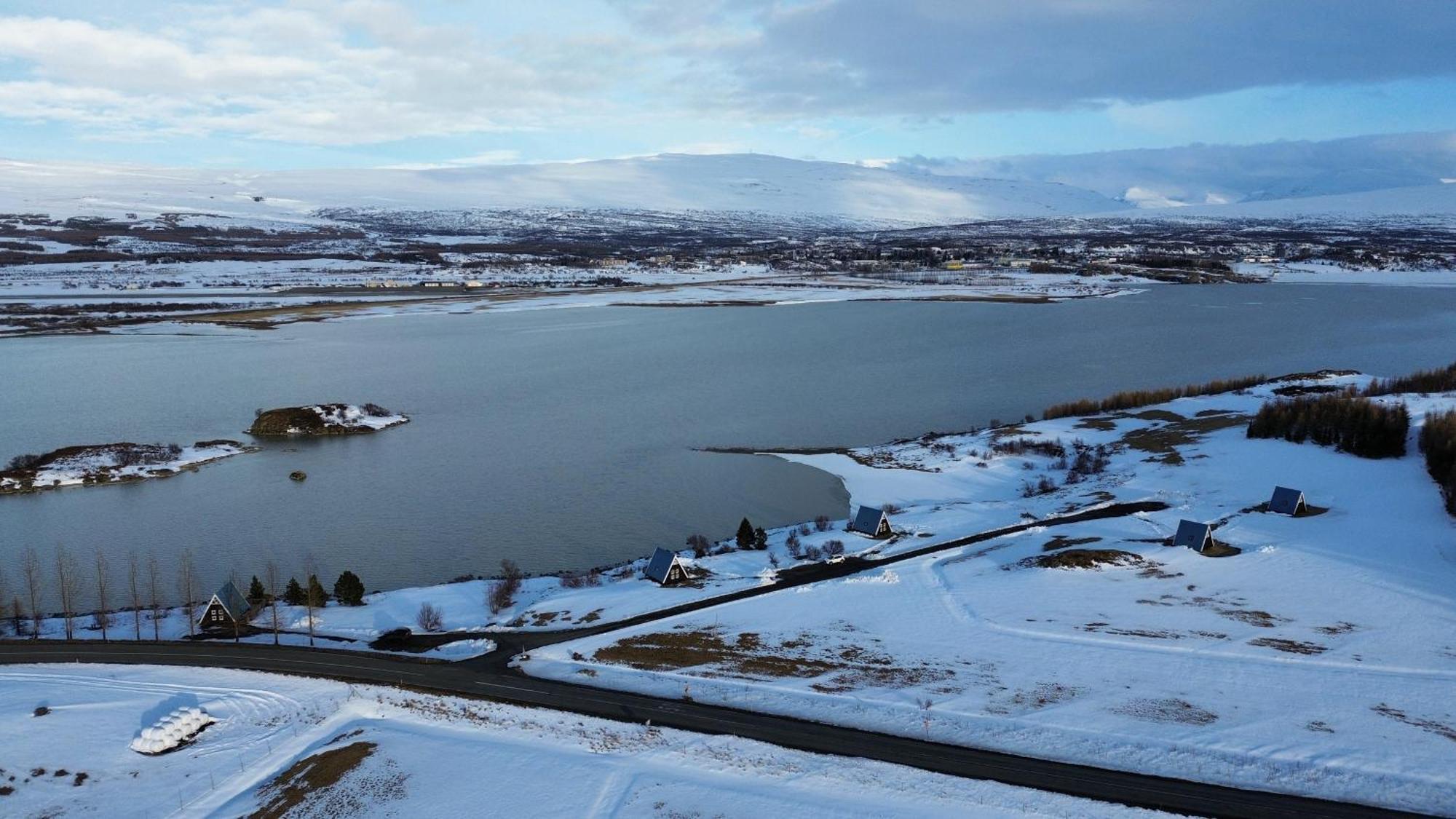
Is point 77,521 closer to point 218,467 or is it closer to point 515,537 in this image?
point 218,467

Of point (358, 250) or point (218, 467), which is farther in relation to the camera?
point (358, 250)

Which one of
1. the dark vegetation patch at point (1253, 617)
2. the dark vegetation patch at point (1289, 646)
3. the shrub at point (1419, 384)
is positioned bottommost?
the dark vegetation patch at point (1253, 617)

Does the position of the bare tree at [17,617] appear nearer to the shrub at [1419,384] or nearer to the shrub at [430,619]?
the shrub at [430,619]

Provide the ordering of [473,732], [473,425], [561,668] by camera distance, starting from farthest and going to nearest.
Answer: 1. [473,425]
2. [561,668]
3. [473,732]

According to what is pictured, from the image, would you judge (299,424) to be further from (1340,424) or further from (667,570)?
(1340,424)

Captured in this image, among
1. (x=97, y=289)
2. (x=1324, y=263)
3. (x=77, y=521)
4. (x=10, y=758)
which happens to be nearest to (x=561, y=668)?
(x=10, y=758)

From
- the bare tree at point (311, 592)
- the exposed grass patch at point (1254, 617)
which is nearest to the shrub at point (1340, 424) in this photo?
the exposed grass patch at point (1254, 617)

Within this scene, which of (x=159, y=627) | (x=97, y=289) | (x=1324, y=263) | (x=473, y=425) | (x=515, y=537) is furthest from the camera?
(x=1324, y=263)
